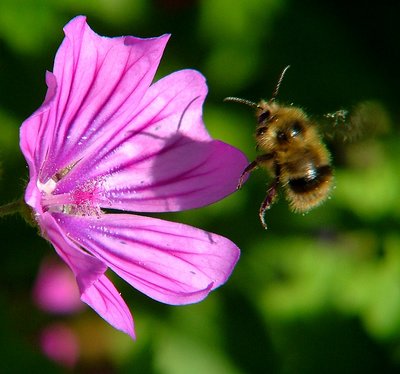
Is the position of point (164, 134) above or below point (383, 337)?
above

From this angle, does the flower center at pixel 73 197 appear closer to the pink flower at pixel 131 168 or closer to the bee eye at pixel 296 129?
the pink flower at pixel 131 168

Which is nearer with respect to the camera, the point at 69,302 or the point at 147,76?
the point at 147,76

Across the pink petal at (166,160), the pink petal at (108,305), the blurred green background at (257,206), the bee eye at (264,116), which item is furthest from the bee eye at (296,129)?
the blurred green background at (257,206)

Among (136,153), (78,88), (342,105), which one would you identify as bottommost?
(342,105)

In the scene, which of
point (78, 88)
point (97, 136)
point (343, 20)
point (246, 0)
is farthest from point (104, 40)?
point (343, 20)

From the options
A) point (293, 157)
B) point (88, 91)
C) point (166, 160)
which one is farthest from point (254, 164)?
point (88, 91)

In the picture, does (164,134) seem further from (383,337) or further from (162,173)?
(383,337)
